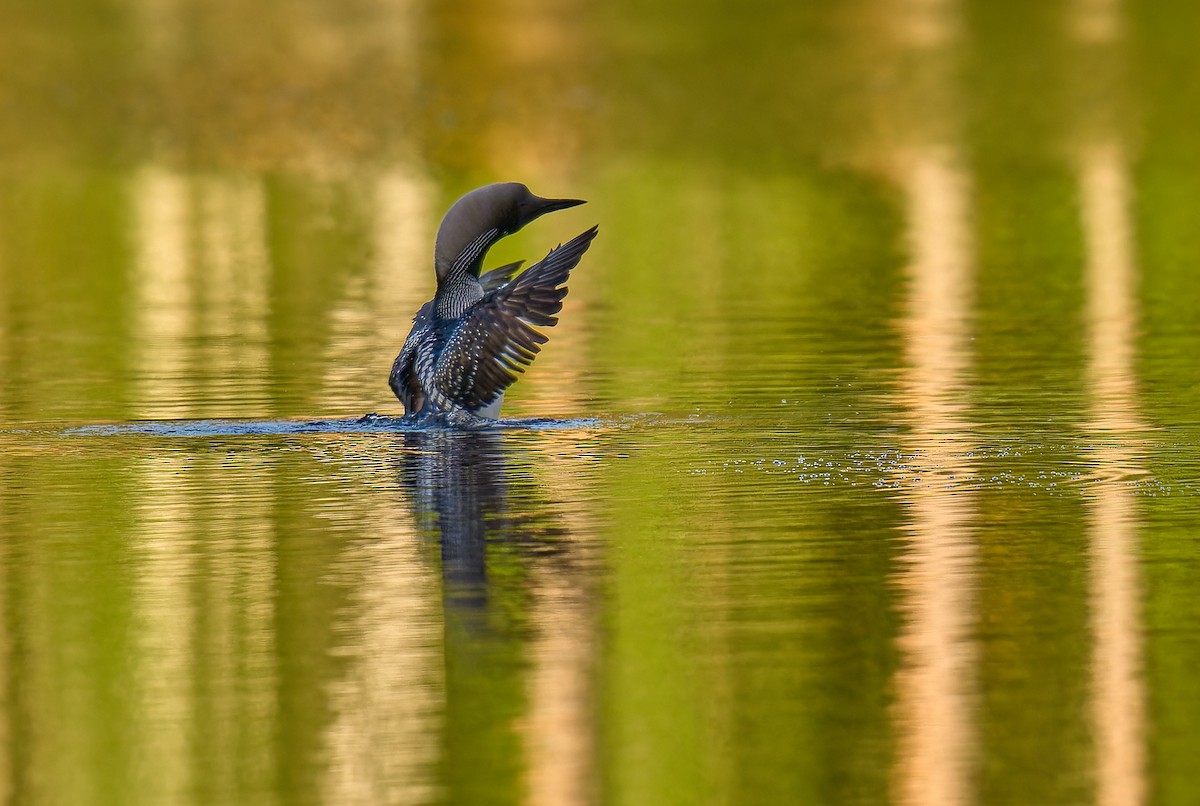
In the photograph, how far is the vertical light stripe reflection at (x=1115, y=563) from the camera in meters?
8.76

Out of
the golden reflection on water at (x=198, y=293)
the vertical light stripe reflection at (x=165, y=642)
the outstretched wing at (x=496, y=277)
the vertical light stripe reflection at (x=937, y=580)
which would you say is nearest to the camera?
the vertical light stripe reflection at (x=937, y=580)

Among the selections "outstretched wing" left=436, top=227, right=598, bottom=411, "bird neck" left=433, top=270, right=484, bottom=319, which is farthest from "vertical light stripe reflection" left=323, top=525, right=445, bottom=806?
"bird neck" left=433, top=270, right=484, bottom=319

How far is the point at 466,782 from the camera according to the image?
8633 mm

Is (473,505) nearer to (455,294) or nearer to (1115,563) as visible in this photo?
(1115,563)

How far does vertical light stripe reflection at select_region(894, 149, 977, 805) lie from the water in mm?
30

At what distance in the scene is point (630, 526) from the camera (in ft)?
41.9

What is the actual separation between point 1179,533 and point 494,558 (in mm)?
2850

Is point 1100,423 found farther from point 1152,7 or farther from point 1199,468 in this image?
point 1152,7

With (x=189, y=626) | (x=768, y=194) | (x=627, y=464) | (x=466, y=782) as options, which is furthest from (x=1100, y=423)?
(x=768, y=194)

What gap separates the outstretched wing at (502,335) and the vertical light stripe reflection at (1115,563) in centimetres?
301

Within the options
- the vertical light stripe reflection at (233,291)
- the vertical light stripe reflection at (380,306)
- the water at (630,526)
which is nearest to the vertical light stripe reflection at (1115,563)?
the water at (630,526)

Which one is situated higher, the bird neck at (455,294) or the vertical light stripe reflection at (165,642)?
→ the bird neck at (455,294)

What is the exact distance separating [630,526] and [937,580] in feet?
6.27

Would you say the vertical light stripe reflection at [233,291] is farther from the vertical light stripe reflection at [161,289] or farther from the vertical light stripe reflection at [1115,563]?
the vertical light stripe reflection at [1115,563]
